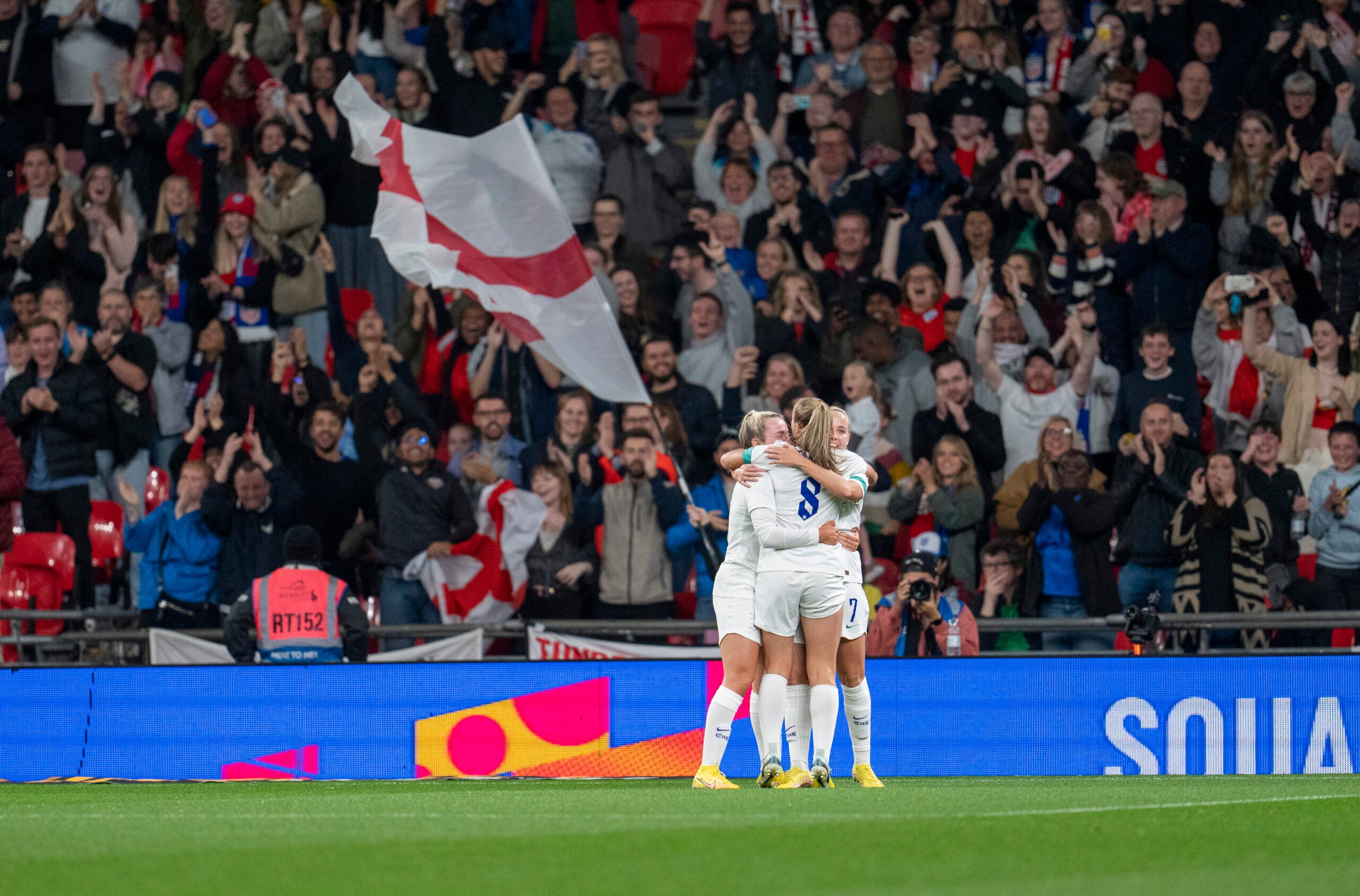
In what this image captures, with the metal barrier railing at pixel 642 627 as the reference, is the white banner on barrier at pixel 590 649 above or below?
below

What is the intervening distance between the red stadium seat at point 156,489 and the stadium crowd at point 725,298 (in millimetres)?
111

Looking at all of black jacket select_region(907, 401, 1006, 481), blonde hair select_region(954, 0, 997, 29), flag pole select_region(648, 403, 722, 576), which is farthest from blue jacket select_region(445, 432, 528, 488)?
blonde hair select_region(954, 0, 997, 29)

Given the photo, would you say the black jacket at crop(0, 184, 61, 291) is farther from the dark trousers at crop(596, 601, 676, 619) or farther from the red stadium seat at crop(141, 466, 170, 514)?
the dark trousers at crop(596, 601, 676, 619)

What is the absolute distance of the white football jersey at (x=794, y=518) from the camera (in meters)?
9.42

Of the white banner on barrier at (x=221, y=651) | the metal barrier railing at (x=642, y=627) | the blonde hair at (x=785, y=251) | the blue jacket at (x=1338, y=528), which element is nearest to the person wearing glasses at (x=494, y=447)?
the metal barrier railing at (x=642, y=627)

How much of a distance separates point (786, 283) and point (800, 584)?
6.71m

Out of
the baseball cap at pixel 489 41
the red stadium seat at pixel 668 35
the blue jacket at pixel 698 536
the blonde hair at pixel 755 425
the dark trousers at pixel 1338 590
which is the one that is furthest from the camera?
the red stadium seat at pixel 668 35

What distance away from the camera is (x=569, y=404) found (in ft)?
51.1

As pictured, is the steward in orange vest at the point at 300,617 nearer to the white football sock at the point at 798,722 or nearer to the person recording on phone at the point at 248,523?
the person recording on phone at the point at 248,523

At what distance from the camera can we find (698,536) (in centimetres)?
1477

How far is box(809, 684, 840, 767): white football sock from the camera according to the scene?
31.2 feet

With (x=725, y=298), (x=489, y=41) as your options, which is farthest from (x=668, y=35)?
(x=725, y=298)

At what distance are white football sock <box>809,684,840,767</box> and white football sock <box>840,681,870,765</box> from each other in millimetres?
470

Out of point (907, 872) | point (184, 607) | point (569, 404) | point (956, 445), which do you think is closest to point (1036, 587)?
point (956, 445)
